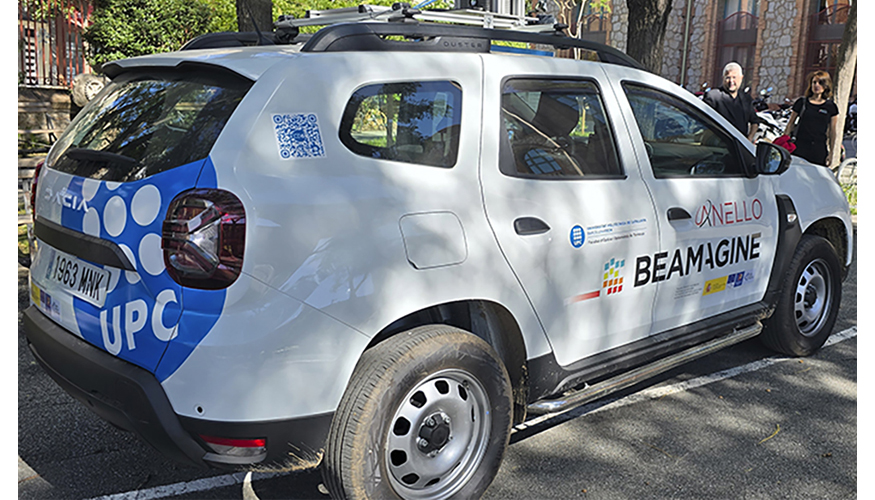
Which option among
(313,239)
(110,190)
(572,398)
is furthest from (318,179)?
(572,398)

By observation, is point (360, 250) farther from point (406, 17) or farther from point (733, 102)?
point (733, 102)

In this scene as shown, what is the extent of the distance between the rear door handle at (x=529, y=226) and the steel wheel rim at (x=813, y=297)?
2431mm

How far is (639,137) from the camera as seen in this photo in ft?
12.1

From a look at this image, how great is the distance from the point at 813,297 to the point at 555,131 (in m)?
2.56

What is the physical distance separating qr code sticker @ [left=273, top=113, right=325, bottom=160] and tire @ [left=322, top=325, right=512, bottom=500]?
730mm

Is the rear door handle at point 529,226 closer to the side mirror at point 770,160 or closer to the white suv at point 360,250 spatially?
the white suv at point 360,250

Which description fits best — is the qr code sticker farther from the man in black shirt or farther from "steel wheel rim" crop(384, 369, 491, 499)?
the man in black shirt

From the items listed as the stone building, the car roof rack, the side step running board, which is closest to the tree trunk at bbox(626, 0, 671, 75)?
the car roof rack

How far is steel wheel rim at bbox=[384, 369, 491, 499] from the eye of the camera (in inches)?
111

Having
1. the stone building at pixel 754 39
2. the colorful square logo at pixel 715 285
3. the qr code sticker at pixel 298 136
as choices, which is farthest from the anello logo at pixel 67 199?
the stone building at pixel 754 39

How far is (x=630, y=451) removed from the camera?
11.9ft

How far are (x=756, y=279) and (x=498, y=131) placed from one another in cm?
212

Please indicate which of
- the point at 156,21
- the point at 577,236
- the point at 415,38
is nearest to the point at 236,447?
the point at 577,236

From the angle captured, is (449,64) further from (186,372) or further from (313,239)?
(186,372)
